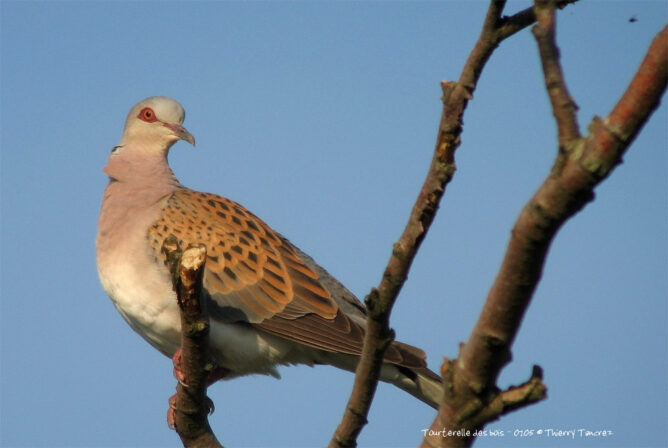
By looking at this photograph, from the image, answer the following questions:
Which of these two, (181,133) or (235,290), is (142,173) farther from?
(235,290)

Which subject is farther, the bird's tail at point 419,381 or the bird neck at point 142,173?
the bird neck at point 142,173

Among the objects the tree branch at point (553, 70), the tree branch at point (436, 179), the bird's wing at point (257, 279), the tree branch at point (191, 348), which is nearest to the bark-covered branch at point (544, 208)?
the tree branch at point (553, 70)

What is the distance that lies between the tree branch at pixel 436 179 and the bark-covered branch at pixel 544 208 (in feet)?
1.02

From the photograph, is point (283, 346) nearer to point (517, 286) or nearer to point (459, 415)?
point (459, 415)

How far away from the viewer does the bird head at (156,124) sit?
19.2 ft

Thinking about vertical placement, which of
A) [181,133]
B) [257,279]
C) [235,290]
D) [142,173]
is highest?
[181,133]

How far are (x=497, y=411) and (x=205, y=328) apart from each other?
132 centimetres

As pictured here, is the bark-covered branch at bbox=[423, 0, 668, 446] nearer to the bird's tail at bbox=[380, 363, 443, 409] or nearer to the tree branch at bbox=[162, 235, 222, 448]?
the tree branch at bbox=[162, 235, 222, 448]

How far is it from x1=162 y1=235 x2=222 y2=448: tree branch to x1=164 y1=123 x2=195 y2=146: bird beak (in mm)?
2059

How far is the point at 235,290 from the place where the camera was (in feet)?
16.3

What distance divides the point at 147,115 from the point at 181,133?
312mm

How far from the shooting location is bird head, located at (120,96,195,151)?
587cm

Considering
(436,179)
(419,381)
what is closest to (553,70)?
(436,179)

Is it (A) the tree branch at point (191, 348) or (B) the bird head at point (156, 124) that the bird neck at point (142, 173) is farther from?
(A) the tree branch at point (191, 348)
